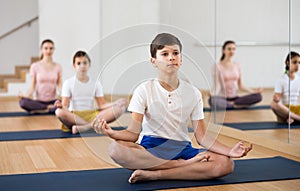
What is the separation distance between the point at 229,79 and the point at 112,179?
241 centimetres

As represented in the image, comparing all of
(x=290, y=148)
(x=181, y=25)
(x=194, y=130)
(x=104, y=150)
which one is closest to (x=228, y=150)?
(x=194, y=130)

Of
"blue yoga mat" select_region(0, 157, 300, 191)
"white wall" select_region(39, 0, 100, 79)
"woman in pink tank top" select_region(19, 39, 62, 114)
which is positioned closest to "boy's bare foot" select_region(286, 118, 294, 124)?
"blue yoga mat" select_region(0, 157, 300, 191)

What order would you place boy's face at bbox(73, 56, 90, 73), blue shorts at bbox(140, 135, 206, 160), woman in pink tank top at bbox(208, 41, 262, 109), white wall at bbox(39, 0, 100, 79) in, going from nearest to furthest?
blue shorts at bbox(140, 135, 206, 160) < boy's face at bbox(73, 56, 90, 73) < woman in pink tank top at bbox(208, 41, 262, 109) < white wall at bbox(39, 0, 100, 79)

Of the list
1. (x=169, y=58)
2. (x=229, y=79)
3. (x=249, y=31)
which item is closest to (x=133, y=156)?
(x=169, y=58)

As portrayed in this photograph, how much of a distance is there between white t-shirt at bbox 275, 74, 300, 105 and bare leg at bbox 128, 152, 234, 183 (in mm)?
1106

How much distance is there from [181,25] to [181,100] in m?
3.43

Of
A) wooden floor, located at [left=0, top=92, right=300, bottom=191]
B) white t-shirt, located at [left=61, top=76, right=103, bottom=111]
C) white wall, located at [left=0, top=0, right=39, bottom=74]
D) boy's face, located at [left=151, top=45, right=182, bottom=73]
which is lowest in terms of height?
wooden floor, located at [left=0, top=92, right=300, bottom=191]

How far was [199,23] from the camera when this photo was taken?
5.98 m

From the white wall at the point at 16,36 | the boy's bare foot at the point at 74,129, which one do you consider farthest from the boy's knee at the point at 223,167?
the white wall at the point at 16,36

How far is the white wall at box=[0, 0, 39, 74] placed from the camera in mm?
9656

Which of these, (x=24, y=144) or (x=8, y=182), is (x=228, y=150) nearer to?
(x=8, y=182)

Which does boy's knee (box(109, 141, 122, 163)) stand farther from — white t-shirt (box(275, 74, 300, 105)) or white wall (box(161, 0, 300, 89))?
white t-shirt (box(275, 74, 300, 105))

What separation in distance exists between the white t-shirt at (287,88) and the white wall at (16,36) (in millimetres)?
6116

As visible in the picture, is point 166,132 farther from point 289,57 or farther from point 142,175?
point 289,57
